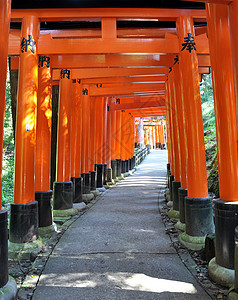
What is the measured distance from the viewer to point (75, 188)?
7.80 metres

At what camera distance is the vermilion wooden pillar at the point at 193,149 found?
4.36 meters

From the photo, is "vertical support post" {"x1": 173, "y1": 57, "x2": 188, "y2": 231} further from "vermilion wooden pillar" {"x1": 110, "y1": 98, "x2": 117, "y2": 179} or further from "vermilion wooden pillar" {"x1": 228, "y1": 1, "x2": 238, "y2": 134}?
"vermilion wooden pillar" {"x1": 110, "y1": 98, "x2": 117, "y2": 179}

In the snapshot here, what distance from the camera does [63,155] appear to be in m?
6.78

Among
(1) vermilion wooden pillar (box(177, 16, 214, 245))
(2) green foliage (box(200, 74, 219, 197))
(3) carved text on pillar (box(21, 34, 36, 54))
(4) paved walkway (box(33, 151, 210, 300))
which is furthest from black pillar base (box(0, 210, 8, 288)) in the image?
(2) green foliage (box(200, 74, 219, 197))

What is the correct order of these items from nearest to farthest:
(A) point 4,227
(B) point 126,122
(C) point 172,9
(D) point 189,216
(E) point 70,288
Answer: (A) point 4,227 < (E) point 70,288 < (D) point 189,216 < (C) point 172,9 < (B) point 126,122

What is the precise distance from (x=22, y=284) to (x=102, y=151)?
28.3 ft

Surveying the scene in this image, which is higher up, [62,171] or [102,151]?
[102,151]

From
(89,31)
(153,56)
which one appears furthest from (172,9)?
(89,31)

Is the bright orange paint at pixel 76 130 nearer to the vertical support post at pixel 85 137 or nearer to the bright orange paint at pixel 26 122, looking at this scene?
the vertical support post at pixel 85 137

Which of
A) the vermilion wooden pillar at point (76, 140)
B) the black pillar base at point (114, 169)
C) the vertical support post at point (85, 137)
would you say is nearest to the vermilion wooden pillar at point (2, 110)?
the vermilion wooden pillar at point (76, 140)

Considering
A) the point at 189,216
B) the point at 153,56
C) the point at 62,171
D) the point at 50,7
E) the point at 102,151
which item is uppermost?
the point at 50,7

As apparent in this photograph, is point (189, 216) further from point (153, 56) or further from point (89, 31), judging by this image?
point (89, 31)

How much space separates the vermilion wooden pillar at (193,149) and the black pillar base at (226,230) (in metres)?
1.11

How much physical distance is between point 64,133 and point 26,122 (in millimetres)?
2211
